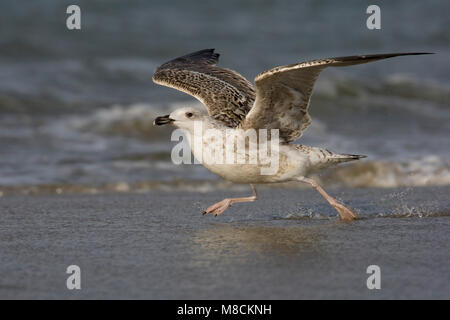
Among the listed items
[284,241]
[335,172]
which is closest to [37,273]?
[284,241]

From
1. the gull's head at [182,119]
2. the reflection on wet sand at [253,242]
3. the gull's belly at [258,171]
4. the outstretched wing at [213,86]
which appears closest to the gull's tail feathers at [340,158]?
the gull's belly at [258,171]

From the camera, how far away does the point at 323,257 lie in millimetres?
4270

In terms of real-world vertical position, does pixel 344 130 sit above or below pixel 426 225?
above

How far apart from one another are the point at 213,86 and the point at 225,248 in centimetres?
241

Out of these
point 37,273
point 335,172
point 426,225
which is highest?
point 335,172

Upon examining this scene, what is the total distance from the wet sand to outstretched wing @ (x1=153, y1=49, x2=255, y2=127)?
2.70 ft

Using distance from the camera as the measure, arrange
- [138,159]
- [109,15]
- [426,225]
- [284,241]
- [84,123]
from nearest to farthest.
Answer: [284,241], [426,225], [138,159], [84,123], [109,15]

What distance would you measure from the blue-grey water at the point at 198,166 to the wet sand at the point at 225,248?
0.02m

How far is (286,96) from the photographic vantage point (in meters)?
5.20

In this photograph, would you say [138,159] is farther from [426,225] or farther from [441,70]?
[441,70]

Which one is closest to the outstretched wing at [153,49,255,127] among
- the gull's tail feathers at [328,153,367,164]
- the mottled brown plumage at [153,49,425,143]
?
the mottled brown plumage at [153,49,425,143]

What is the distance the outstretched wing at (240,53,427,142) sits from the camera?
4.71 metres

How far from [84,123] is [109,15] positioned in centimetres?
704

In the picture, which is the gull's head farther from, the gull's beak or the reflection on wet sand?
the reflection on wet sand
